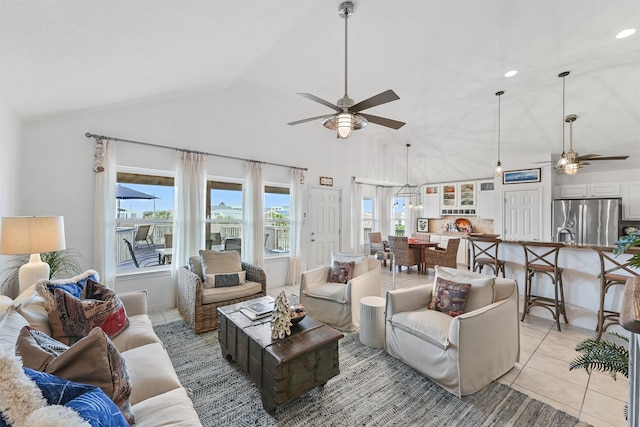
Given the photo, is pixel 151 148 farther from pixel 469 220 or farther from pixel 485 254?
pixel 469 220

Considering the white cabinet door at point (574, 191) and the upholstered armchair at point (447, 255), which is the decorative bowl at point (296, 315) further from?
the white cabinet door at point (574, 191)

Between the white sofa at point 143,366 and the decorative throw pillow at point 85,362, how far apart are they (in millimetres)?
69

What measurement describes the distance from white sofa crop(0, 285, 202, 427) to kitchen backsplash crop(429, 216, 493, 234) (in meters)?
7.63

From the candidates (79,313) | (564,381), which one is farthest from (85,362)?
(564,381)

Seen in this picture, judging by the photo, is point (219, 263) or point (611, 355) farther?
point (219, 263)

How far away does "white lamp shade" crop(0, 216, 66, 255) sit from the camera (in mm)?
2145

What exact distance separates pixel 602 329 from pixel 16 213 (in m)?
6.42

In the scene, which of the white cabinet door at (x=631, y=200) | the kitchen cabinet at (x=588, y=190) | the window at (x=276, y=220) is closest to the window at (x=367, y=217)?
the window at (x=276, y=220)

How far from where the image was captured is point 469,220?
24.2 feet

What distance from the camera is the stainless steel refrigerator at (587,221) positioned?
483 cm

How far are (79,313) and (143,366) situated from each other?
629mm

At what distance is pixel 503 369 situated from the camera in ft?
7.39

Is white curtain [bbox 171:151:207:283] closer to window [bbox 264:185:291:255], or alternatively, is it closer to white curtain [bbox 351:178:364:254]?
window [bbox 264:185:291:255]

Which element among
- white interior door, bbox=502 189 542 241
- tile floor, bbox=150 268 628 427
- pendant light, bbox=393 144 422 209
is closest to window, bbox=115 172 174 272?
tile floor, bbox=150 268 628 427
